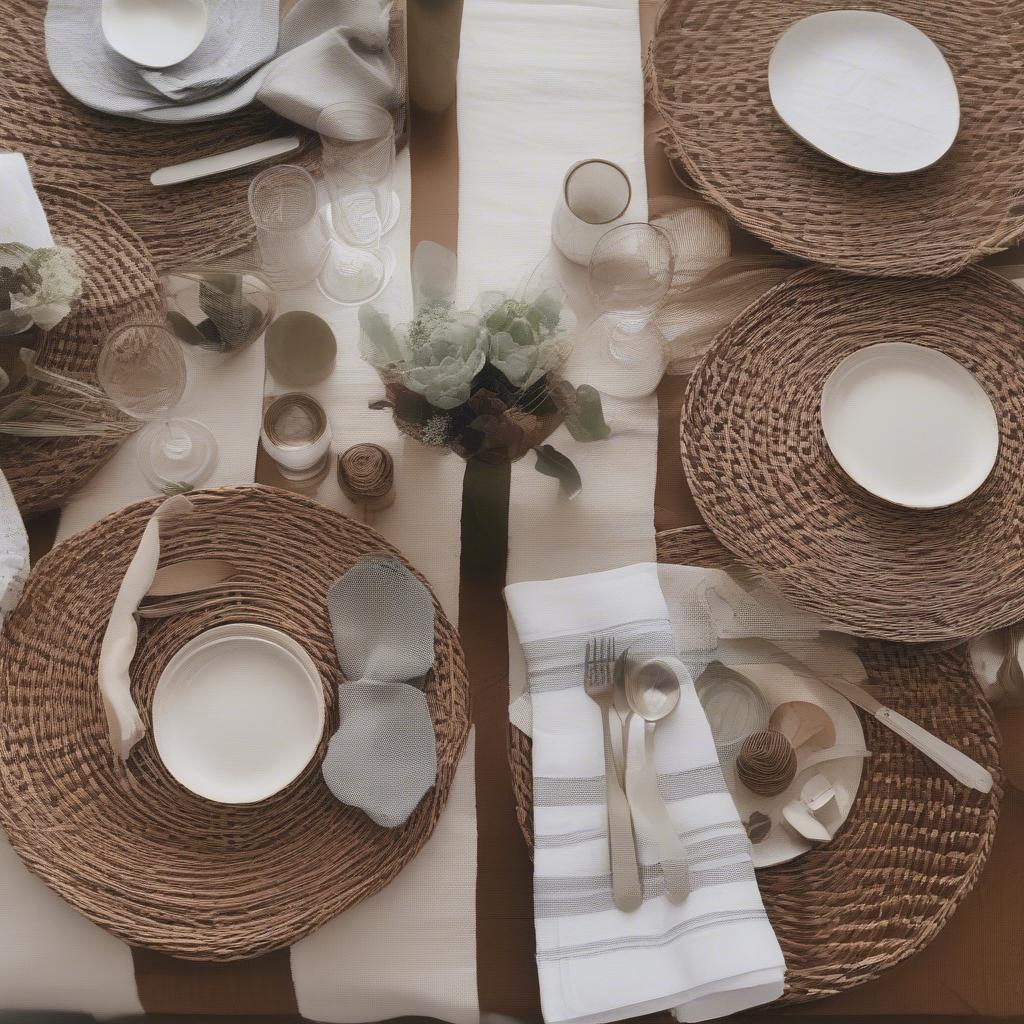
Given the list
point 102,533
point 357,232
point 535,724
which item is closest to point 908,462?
point 535,724

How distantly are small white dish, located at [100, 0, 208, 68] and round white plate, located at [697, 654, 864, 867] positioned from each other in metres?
0.82

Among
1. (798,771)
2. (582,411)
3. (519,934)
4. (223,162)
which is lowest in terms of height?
(519,934)

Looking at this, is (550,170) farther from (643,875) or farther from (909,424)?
(643,875)

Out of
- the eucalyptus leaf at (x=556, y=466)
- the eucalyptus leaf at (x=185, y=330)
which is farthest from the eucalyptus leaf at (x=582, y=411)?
the eucalyptus leaf at (x=185, y=330)

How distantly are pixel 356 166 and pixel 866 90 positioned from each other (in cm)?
53

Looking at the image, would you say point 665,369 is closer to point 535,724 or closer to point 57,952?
point 535,724

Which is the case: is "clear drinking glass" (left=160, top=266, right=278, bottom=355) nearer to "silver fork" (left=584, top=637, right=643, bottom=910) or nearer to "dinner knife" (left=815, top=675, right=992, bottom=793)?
"silver fork" (left=584, top=637, right=643, bottom=910)

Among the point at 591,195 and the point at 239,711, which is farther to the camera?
the point at 591,195

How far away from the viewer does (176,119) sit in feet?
2.92

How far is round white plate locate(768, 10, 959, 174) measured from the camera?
3.00 feet

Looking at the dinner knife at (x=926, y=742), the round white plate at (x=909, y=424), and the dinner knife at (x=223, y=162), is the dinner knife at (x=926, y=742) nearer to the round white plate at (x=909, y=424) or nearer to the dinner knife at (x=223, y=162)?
the round white plate at (x=909, y=424)

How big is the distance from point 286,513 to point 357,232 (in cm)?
28

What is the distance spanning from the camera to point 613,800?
755mm

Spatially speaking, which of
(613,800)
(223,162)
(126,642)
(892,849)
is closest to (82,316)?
(223,162)
